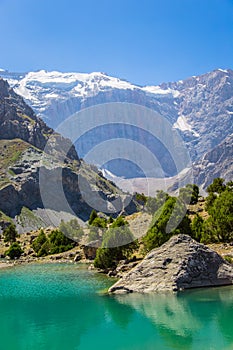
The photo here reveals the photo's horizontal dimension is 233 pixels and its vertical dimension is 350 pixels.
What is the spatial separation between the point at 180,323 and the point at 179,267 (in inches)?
580

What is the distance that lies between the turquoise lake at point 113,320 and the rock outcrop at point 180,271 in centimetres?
217

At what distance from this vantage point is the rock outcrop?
205 ft

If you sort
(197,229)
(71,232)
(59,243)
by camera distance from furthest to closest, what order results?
(71,232)
(59,243)
(197,229)

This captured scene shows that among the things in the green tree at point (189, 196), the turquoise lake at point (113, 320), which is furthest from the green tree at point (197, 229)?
the green tree at point (189, 196)

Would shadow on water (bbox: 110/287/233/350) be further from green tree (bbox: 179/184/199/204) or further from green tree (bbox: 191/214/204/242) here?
green tree (bbox: 179/184/199/204)

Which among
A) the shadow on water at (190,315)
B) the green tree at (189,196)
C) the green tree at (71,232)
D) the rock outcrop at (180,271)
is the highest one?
the green tree at (189,196)

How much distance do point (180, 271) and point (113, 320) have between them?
15585 millimetres

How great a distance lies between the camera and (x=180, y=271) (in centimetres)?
6256

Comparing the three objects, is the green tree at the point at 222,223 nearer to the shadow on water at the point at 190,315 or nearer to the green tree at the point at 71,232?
the shadow on water at the point at 190,315

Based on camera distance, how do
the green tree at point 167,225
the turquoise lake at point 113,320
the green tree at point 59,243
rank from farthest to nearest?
the green tree at point 59,243, the green tree at point 167,225, the turquoise lake at point 113,320

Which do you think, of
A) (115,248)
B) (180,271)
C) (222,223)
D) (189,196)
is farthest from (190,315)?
(189,196)

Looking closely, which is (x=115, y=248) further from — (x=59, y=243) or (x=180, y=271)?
(x=59, y=243)

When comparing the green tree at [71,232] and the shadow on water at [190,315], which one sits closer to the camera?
the shadow on water at [190,315]

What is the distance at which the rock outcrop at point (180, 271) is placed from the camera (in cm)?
6256
